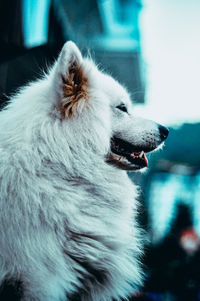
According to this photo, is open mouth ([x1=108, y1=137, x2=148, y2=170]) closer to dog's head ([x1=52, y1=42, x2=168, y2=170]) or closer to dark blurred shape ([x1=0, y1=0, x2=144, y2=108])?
dog's head ([x1=52, y1=42, x2=168, y2=170])

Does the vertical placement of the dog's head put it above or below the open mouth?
above

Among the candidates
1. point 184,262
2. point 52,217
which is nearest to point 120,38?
point 184,262

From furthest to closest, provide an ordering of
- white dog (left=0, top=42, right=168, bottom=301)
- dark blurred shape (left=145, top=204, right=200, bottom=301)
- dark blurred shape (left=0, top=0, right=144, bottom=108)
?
dark blurred shape (left=0, top=0, right=144, bottom=108), dark blurred shape (left=145, top=204, right=200, bottom=301), white dog (left=0, top=42, right=168, bottom=301)

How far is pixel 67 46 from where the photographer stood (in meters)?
1.22

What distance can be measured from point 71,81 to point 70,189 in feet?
1.84

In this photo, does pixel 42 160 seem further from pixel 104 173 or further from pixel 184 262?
pixel 184 262

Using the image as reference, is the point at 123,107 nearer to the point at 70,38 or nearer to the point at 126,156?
the point at 126,156

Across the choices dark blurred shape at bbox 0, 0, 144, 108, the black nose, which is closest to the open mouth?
the black nose

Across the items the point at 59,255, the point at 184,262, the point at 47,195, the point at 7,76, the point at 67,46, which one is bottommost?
the point at 184,262

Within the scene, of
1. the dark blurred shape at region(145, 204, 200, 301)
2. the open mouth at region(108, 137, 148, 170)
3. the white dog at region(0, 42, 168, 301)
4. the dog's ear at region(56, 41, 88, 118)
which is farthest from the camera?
the dark blurred shape at region(145, 204, 200, 301)

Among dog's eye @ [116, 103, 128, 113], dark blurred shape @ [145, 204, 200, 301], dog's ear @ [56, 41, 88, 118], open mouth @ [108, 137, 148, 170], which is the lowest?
dark blurred shape @ [145, 204, 200, 301]

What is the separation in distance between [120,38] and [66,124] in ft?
9.53

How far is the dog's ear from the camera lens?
4.11 ft

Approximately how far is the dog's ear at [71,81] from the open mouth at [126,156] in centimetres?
30
